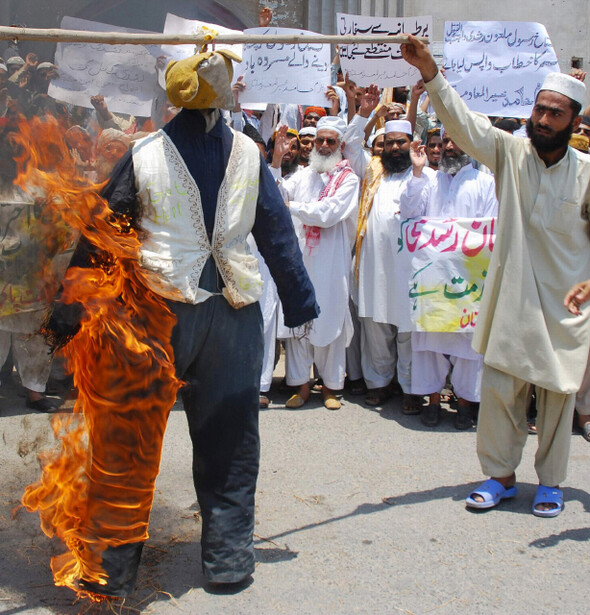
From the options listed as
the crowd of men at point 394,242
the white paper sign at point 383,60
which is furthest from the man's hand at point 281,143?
the white paper sign at point 383,60

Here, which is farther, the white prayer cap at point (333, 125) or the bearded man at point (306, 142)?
the bearded man at point (306, 142)

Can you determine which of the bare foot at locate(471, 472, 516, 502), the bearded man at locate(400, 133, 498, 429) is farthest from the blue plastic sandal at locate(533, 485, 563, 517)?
the bearded man at locate(400, 133, 498, 429)

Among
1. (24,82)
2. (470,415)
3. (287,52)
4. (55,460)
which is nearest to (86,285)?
(55,460)

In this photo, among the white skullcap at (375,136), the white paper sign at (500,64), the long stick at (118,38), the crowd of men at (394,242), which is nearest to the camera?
the long stick at (118,38)

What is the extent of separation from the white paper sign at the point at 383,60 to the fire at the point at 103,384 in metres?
3.63

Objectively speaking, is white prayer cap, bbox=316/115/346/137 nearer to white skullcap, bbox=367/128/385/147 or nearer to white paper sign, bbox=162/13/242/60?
white skullcap, bbox=367/128/385/147

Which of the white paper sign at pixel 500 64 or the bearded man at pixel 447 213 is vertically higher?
the white paper sign at pixel 500 64

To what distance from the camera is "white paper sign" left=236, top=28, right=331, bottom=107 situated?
269 inches

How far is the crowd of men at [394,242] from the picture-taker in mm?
3465

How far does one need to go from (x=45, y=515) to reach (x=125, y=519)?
36 centimetres

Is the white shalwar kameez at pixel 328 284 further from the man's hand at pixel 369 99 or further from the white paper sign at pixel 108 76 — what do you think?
the white paper sign at pixel 108 76

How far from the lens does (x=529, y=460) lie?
5.08 meters

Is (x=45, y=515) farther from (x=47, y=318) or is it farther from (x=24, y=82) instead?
(x=24, y=82)

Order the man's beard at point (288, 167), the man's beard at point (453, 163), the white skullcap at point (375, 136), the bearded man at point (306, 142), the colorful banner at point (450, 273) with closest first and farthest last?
the colorful banner at point (450, 273)
the man's beard at point (453, 163)
the white skullcap at point (375, 136)
the man's beard at point (288, 167)
the bearded man at point (306, 142)
